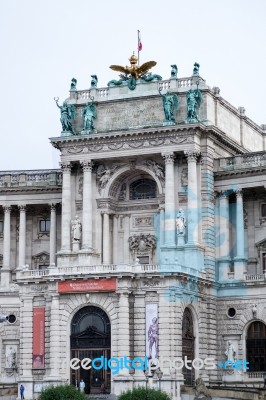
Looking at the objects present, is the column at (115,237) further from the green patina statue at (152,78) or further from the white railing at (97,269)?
the green patina statue at (152,78)

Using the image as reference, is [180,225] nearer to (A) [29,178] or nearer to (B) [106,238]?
(B) [106,238]

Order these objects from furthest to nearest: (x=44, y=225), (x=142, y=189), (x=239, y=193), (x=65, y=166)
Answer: (x=44, y=225) → (x=142, y=189) → (x=65, y=166) → (x=239, y=193)

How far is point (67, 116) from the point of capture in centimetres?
8519

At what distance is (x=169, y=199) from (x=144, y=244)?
4.89 metres

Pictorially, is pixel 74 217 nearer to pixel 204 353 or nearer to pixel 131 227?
pixel 131 227

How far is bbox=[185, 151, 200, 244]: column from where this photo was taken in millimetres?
80312

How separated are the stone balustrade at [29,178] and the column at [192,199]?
13073mm

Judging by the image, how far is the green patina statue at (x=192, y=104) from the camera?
8119cm

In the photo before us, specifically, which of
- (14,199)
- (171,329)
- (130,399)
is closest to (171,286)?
(171,329)

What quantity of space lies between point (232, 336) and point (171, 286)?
29.7 ft

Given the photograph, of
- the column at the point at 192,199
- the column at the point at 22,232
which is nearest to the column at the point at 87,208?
the column at the point at 192,199

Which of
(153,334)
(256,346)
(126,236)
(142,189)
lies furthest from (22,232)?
(256,346)

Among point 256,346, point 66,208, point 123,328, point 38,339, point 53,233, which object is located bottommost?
point 256,346

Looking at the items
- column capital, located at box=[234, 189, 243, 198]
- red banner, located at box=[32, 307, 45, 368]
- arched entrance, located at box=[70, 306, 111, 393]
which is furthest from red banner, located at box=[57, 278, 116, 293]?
column capital, located at box=[234, 189, 243, 198]
